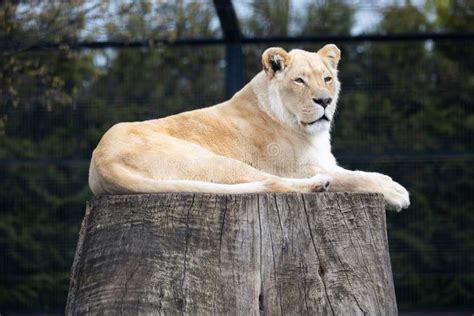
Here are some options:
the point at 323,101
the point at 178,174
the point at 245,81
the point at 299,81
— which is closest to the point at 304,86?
the point at 299,81

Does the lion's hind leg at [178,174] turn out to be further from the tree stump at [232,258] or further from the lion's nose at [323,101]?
the lion's nose at [323,101]

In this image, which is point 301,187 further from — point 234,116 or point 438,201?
point 438,201

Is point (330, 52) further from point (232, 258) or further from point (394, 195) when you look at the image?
point (232, 258)

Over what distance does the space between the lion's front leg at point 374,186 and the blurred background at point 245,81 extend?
2.94 meters

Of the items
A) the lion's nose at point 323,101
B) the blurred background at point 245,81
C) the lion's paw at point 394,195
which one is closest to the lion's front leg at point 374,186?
the lion's paw at point 394,195

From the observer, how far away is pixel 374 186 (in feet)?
12.5

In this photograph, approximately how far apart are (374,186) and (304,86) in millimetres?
702

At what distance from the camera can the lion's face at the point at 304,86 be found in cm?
423

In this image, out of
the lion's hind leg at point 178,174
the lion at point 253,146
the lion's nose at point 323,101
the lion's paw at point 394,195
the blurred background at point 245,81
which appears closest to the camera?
the lion's hind leg at point 178,174

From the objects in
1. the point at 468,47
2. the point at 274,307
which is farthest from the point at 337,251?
the point at 468,47

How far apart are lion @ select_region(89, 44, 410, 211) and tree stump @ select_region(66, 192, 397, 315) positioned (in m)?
0.25

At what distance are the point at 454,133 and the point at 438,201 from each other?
561mm

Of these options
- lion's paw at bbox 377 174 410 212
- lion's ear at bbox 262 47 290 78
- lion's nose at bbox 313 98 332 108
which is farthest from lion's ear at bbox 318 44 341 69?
lion's paw at bbox 377 174 410 212

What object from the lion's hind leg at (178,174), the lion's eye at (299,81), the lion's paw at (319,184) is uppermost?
the lion's eye at (299,81)
